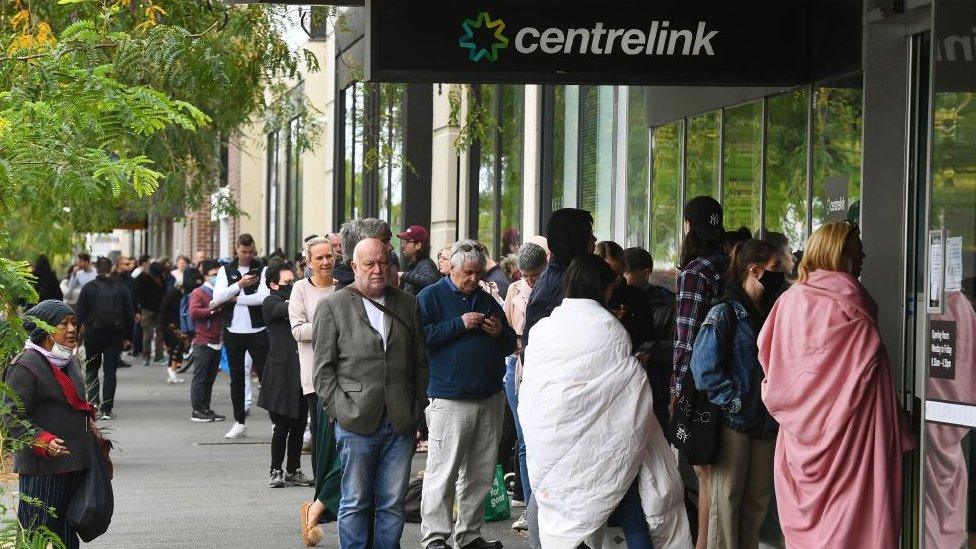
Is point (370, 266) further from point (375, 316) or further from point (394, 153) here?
point (394, 153)

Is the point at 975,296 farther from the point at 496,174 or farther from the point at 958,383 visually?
the point at 496,174

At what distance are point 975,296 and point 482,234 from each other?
12595 millimetres

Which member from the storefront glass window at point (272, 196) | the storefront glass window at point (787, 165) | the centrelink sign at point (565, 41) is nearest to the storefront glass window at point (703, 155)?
the storefront glass window at point (787, 165)

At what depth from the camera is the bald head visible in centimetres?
857

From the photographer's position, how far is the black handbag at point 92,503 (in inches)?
313

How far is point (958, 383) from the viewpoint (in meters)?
6.93

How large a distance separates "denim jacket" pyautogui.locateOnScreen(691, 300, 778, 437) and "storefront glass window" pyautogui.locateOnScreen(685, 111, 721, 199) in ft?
10.8

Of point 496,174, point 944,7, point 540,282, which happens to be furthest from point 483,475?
point 496,174

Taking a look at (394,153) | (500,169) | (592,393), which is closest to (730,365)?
(592,393)

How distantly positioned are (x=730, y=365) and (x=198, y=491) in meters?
6.20

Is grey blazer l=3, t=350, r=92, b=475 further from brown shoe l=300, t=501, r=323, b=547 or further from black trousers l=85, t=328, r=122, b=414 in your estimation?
black trousers l=85, t=328, r=122, b=414

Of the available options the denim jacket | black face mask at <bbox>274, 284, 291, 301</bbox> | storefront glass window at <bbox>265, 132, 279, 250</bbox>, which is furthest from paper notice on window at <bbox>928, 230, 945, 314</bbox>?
storefront glass window at <bbox>265, 132, 279, 250</bbox>

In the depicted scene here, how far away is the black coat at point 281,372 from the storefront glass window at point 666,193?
302 cm

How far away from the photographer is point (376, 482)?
8625 mm
